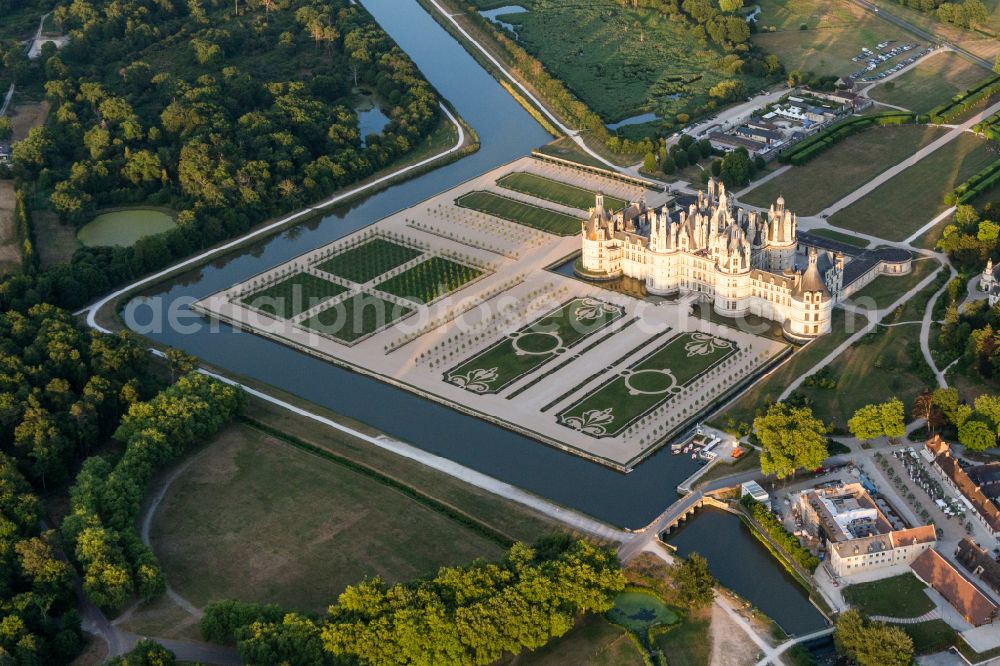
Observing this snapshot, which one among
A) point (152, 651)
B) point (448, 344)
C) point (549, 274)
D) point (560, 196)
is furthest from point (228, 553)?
point (560, 196)

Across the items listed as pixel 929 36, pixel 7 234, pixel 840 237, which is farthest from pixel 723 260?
pixel 929 36

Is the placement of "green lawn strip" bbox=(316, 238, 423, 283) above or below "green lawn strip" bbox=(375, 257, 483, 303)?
above

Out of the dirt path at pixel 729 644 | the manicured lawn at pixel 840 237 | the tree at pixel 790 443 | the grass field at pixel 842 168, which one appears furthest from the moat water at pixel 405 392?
the manicured lawn at pixel 840 237

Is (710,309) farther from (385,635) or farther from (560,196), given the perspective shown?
(385,635)

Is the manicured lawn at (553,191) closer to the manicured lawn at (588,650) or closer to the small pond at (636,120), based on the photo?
the small pond at (636,120)

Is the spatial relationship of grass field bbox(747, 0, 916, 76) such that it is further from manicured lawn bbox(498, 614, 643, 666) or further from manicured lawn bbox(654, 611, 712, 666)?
manicured lawn bbox(498, 614, 643, 666)

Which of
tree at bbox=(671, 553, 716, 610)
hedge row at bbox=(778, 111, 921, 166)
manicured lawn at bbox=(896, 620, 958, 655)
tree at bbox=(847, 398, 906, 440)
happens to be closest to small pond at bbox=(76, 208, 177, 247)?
hedge row at bbox=(778, 111, 921, 166)
